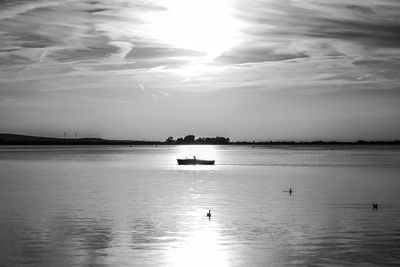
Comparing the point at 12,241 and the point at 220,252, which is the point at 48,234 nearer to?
the point at 12,241

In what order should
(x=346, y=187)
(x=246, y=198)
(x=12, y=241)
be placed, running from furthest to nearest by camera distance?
(x=346, y=187) → (x=246, y=198) → (x=12, y=241)

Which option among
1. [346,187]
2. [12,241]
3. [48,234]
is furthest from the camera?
[346,187]

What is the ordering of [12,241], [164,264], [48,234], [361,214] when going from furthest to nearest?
[361,214] < [48,234] < [12,241] < [164,264]

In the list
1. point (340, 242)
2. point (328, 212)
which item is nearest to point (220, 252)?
point (340, 242)

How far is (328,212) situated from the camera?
53.2 metres

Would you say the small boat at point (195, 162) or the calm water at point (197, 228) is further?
the small boat at point (195, 162)

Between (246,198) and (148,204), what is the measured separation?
41.1 ft

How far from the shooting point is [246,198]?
66.2 meters

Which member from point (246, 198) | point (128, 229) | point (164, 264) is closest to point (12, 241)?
point (128, 229)

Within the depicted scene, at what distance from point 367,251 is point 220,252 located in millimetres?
8516

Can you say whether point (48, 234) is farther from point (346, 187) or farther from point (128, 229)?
point (346, 187)

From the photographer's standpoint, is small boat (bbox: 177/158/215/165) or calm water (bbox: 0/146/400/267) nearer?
calm water (bbox: 0/146/400/267)

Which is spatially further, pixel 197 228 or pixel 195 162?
pixel 195 162

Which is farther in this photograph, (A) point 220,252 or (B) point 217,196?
(B) point 217,196
